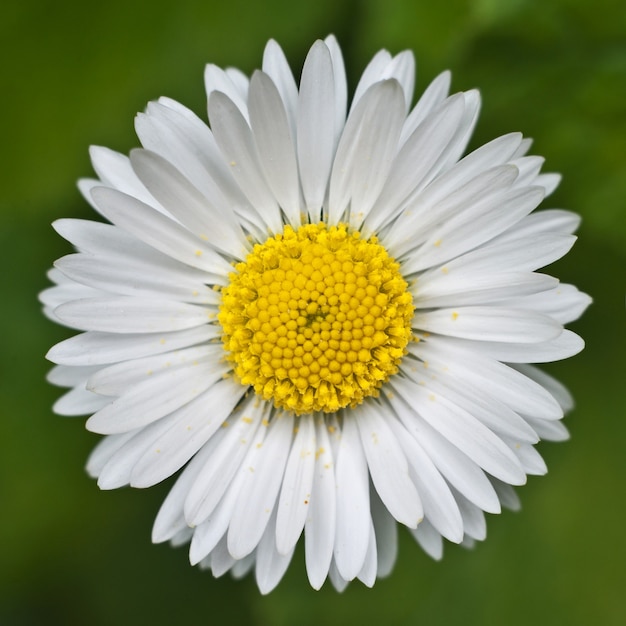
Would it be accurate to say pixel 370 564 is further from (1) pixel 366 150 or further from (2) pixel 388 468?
(1) pixel 366 150

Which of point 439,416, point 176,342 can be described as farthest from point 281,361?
point 439,416

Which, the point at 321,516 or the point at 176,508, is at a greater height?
the point at 321,516

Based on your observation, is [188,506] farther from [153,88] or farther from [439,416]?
[153,88]

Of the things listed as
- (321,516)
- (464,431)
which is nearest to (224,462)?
(321,516)

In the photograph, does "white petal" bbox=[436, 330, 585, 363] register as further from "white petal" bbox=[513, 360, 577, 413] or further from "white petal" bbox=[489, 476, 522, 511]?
"white petal" bbox=[489, 476, 522, 511]

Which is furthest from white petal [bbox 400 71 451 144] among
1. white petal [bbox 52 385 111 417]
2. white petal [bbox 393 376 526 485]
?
white petal [bbox 52 385 111 417]

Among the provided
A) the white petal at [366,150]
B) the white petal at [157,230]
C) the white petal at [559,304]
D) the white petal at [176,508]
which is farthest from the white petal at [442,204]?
the white petal at [176,508]

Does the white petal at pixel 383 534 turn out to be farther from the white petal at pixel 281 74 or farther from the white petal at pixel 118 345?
the white petal at pixel 281 74
